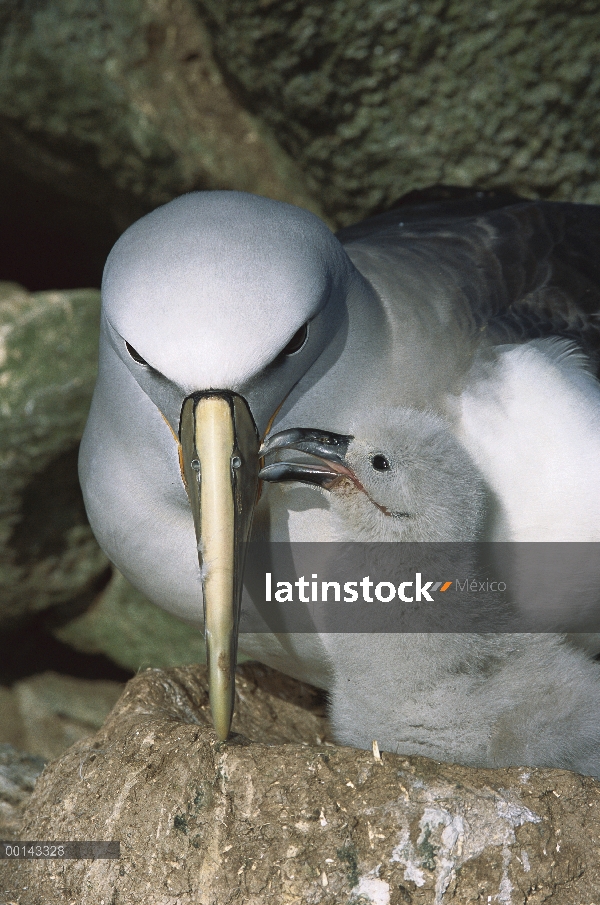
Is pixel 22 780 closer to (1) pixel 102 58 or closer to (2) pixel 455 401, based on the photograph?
(2) pixel 455 401

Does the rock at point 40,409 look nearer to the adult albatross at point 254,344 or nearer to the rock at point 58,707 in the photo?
the rock at point 58,707

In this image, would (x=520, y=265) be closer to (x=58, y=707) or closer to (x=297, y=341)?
(x=297, y=341)

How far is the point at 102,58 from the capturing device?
154 inches

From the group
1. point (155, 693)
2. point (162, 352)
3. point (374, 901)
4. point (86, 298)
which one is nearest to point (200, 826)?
point (374, 901)

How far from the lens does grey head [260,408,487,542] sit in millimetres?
1967

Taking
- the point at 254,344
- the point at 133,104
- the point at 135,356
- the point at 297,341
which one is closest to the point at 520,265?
the point at 297,341

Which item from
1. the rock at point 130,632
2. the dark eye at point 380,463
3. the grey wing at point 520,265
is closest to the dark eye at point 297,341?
the dark eye at point 380,463

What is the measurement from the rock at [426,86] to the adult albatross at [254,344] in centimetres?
82

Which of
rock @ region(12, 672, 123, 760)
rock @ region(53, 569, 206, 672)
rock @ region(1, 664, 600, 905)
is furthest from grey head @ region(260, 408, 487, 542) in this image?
rock @ region(12, 672, 123, 760)

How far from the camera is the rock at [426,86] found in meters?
3.38

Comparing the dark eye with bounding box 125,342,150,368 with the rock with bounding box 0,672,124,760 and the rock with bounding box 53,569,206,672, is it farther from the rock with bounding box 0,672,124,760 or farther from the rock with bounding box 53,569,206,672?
the rock with bounding box 0,672,124,760

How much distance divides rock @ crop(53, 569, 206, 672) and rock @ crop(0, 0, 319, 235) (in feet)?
6.17

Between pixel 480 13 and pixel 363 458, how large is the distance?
2.13m

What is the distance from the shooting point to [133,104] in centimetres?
395
